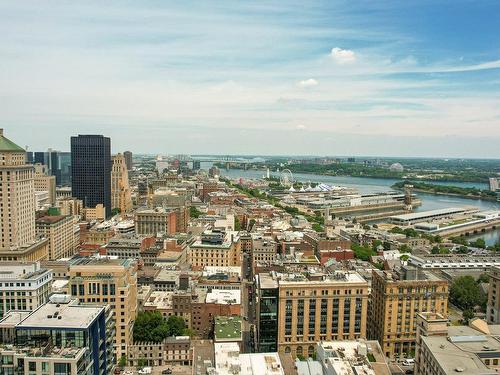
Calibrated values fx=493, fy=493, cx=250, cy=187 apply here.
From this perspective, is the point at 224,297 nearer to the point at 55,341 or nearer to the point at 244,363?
the point at 244,363

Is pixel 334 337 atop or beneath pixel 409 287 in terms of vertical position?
beneath

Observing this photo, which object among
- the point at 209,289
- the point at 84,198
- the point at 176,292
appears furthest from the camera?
the point at 84,198

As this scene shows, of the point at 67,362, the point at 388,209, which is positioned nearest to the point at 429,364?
the point at 67,362

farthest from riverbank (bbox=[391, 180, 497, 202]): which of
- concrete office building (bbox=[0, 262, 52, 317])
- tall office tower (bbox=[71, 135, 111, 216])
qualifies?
concrete office building (bbox=[0, 262, 52, 317])

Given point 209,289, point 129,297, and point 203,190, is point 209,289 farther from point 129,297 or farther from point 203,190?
point 203,190

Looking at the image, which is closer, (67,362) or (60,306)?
(67,362)

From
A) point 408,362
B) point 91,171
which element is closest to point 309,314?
point 408,362
